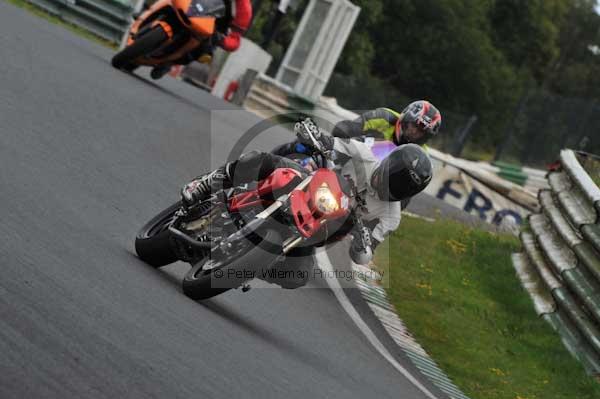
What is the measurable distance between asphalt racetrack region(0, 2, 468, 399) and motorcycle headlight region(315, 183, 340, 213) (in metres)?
0.86

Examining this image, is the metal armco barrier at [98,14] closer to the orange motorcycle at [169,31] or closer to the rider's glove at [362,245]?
the orange motorcycle at [169,31]

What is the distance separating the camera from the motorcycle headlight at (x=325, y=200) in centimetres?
788

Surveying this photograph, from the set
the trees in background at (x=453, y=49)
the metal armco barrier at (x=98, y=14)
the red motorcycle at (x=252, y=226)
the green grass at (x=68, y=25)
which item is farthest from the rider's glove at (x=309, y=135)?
the trees in background at (x=453, y=49)

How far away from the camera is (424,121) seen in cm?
1084

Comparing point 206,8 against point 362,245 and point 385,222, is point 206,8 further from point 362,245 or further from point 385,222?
point 362,245

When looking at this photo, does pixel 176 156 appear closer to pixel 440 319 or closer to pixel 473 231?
pixel 440 319

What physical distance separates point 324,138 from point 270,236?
0.93 m

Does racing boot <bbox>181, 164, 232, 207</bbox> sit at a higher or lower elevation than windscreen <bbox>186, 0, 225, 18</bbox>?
higher

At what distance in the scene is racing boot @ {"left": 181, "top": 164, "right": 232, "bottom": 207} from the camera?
27.8ft

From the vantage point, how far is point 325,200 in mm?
7891

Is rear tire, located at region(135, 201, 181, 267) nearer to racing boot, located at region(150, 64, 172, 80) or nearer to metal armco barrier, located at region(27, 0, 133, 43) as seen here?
racing boot, located at region(150, 64, 172, 80)

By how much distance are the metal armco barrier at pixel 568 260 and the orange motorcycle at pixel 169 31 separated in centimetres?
469

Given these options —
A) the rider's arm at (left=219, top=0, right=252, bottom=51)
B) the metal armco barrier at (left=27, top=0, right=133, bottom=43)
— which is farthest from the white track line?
the metal armco barrier at (left=27, top=0, right=133, bottom=43)

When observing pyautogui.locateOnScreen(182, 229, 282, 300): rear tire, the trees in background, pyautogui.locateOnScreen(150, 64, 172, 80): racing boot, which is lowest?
the trees in background
